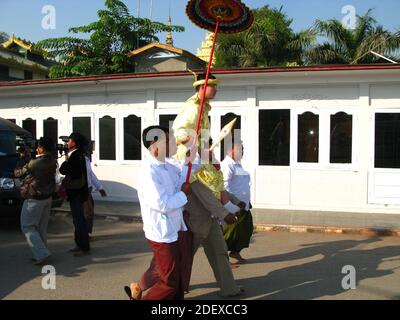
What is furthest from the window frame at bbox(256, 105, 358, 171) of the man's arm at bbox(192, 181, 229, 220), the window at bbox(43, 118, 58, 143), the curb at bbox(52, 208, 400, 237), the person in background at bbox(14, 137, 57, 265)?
the man's arm at bbox(192, 181, 229, 220)

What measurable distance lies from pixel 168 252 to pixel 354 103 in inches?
291

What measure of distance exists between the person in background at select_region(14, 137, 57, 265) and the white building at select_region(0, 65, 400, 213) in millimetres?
4826

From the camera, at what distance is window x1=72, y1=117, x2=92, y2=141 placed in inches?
473

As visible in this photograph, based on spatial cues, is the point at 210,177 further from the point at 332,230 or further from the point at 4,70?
the point at 4,70

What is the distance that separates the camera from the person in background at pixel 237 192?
19.0 ft

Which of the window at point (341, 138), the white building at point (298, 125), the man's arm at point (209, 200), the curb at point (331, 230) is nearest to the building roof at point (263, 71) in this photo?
the white building at point (298, 125)

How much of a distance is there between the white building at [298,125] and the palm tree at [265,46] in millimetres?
13664

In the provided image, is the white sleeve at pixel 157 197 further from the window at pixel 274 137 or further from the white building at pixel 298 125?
the window at pixel 274 137

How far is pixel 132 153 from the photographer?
38.0 feet

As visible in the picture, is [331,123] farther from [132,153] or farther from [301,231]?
[132,153]

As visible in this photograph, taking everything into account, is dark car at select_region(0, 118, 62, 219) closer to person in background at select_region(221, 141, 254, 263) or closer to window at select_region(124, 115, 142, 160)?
→ window at select_region(124, 115, 142, 160)

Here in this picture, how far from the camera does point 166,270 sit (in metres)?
3.85

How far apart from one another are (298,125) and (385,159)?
2.03 meters
